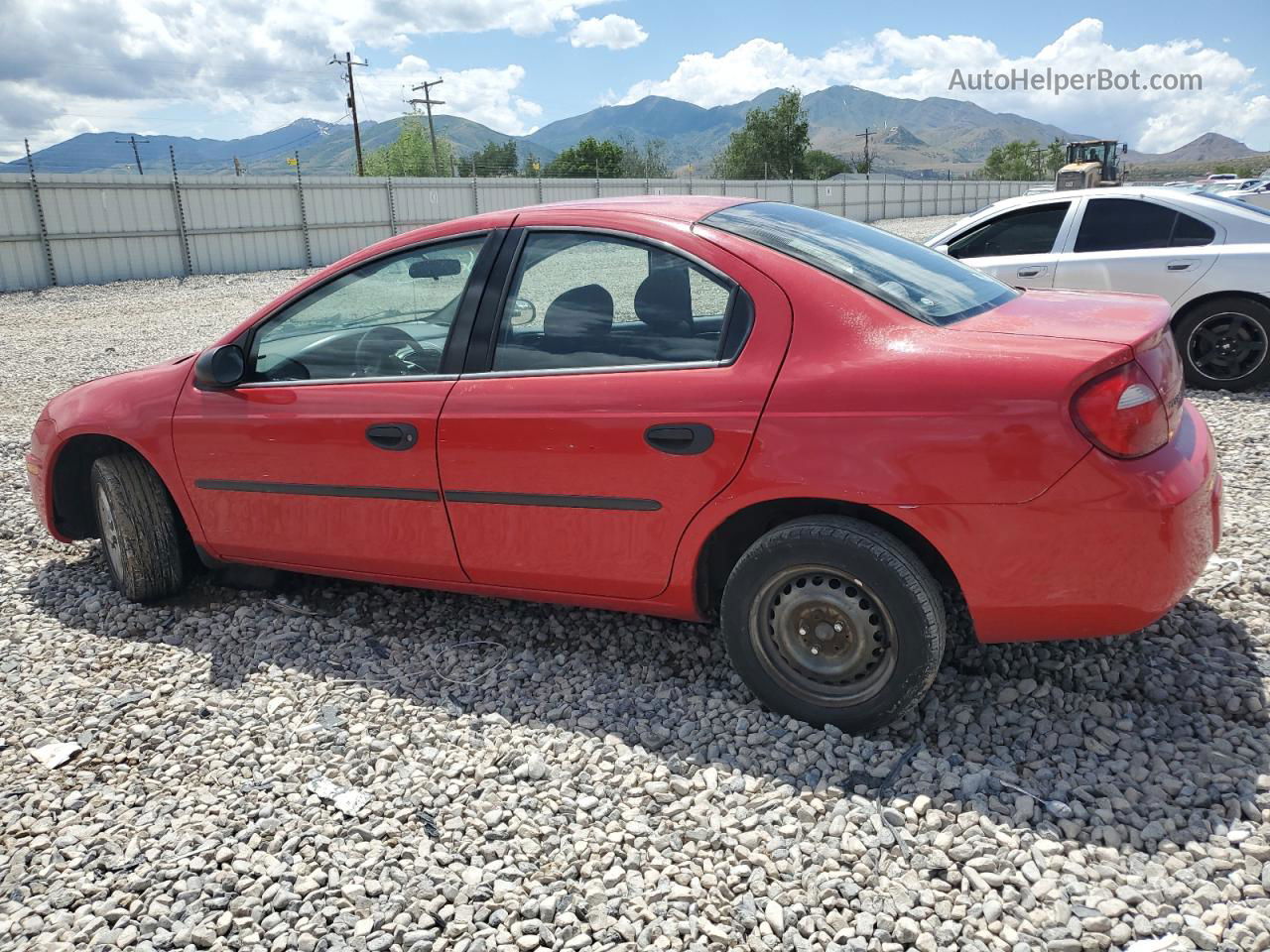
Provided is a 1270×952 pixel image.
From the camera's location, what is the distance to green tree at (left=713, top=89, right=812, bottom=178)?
79.4m

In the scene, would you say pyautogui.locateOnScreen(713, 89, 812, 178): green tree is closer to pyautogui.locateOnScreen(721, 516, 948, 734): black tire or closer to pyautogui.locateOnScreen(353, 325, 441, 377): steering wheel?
pyautogui.locateOnScreen(353, 325, 441, 377): steering wheel

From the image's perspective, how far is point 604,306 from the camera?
10.6 feet

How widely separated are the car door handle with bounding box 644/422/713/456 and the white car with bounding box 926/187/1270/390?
5240 millimetres

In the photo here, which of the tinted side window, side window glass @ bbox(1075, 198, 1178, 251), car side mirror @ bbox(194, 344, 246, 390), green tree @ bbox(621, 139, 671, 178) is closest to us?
car side mirror @ bbox(194, 344, 246, 390)

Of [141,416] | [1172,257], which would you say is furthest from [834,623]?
[1172,257]

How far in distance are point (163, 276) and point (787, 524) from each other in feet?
81.8

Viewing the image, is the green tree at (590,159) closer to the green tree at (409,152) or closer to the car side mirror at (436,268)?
the green tree at (409,152)

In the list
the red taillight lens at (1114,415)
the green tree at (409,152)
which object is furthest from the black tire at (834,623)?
the green tree at (409,152)

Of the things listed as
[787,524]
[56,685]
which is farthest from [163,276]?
[787,524]

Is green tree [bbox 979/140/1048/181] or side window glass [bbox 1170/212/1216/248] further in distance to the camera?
green tree [bbox 979/140/1048/181]

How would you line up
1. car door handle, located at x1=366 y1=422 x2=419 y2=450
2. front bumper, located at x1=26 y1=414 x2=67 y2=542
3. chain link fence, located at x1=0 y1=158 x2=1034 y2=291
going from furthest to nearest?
chain link fence, located at x1=0 y1=158 x2=1034 y2=291, front bumper, located at x1=26 y1=414 x2=67 y2=542, car door handle, located at x1=366 y1=422 x2=419 y2=450

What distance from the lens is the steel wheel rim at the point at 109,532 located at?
13.7 feet

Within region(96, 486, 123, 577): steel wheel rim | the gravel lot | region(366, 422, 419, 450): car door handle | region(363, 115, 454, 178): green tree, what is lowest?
the gravel lot

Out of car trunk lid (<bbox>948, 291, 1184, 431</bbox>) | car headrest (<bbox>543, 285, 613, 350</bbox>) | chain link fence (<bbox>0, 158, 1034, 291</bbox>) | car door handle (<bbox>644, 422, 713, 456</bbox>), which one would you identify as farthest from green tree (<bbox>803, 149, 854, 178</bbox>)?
car door handle (<bbox>644, 422, 713, 456</bbox>)
